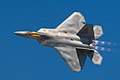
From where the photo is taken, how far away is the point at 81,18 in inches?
3743

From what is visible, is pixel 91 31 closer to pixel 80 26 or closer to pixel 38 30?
pixel 80 26

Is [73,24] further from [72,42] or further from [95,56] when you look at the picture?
[95,56]

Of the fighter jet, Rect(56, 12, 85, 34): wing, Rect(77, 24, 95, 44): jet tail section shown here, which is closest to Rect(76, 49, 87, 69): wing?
the fighter jet

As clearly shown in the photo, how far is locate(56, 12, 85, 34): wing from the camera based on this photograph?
92.5m

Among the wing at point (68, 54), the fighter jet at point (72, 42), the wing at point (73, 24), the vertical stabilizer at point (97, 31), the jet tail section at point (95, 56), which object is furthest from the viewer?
the vertical stabilizer at point (97, 31)

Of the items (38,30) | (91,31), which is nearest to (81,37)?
(91,31)

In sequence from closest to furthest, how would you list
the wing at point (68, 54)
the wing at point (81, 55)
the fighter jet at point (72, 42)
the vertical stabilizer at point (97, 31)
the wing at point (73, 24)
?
1. the fighter jet at point (72, 42)
2. the wing at point (68, 54)
3. the wing at point (81, 55)
4. the wing at point (73, 24)
5. the vertical stabilizer at point (97, 31)

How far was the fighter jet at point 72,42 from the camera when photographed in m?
89.8

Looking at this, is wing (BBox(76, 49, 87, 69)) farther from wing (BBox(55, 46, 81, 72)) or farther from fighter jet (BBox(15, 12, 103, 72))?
wing (BBox(55, 46, 81, 72))

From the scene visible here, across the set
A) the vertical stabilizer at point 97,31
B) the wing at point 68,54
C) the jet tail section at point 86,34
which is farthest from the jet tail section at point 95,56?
the vertical stabilizer at point 97,31

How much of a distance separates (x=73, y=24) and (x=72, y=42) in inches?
211

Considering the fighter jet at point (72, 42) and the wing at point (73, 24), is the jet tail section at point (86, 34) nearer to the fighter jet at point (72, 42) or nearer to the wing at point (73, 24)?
the fighter jet at point (72, 42)

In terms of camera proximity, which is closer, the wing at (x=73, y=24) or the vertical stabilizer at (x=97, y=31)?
the wing at (x=73, y=24)

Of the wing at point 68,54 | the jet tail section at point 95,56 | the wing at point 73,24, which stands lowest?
the jet tail section at point 95,56
